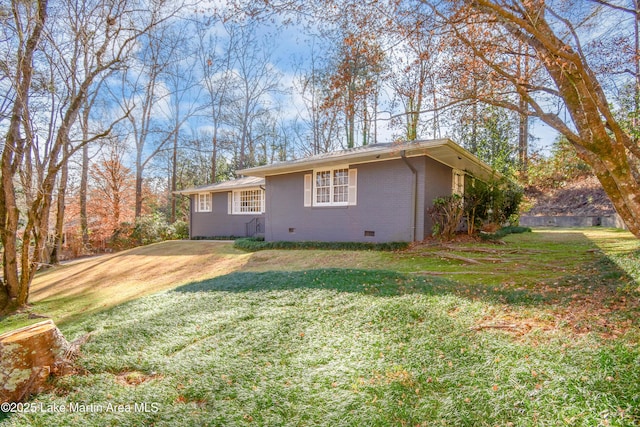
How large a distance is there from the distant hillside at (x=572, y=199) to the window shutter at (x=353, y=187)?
12816mm

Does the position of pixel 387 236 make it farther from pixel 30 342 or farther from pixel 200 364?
pixel 30 342

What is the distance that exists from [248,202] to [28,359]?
12.5 m

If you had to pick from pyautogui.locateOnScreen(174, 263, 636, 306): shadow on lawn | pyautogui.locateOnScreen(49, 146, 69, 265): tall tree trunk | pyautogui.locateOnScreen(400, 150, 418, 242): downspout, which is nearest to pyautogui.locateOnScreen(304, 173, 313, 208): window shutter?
pyautogui.locateOnScreen(400, 150, 418, 242): downspout

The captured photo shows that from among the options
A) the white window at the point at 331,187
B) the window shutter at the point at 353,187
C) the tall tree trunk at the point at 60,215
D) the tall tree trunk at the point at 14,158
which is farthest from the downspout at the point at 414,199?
the tall tree trunk at the point at 60,215

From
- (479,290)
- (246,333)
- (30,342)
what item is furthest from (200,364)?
(479,290)

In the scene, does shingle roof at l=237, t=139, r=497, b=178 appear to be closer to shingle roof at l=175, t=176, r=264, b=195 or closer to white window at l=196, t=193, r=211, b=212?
shingle roof at l=175, t=176, r=264, b=195

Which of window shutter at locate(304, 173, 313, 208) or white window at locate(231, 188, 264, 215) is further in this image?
white window at locate(231, 188, 264, 215)

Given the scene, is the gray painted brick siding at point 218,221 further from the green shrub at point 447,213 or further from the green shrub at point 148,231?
the green shrub at point 447,213

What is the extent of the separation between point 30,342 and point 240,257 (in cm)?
689

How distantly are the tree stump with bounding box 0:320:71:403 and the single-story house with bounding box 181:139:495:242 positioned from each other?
6728 millimetres

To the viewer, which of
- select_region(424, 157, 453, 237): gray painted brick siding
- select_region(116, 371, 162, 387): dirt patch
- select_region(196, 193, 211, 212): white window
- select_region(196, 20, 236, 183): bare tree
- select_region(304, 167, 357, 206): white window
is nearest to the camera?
select_region(116, 371, 162, 387): dirt patch

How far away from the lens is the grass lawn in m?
2.25

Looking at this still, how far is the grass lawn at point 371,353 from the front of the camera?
2.25 m

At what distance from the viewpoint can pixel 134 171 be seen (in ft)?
73.0
